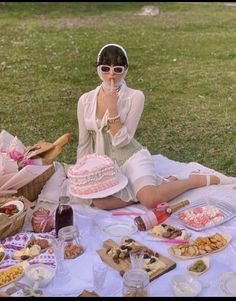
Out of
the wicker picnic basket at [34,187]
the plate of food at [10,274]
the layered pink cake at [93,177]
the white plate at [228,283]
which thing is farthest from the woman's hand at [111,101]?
the white plate at [228,283]

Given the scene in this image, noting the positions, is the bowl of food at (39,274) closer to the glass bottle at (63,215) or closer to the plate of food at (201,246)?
the glass bottle at (63,215)

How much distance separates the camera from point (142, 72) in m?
8.14

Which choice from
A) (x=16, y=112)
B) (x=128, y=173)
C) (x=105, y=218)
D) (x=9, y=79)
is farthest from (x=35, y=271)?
(x=9, y=79)

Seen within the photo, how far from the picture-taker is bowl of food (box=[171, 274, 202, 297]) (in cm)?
278

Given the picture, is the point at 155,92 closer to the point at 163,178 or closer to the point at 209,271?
the point at 163,178

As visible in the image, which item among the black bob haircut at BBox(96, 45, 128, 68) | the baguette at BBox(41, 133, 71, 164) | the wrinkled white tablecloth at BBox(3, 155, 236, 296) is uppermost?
the black bob haircut at BBox(96, 45, 128, 68)

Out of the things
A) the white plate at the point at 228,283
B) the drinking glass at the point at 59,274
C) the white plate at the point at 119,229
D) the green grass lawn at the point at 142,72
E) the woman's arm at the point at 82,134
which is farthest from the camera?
the green grass lawn at the point at 142,72

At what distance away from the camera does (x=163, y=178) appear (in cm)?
416

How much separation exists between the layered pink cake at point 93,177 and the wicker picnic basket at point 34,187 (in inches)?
11.9

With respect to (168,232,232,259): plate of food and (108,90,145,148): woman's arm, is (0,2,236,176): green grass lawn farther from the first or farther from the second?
(168,232,232,259): plate of food

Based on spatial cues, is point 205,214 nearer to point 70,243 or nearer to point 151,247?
point 151,247

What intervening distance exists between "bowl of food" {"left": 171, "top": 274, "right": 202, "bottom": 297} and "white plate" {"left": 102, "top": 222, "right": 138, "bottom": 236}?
643 millimetres

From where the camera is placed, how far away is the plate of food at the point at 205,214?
3512 millimetres

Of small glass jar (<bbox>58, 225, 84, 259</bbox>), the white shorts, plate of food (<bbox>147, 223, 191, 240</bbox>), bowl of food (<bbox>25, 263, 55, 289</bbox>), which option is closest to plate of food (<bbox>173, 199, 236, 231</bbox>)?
plate of food (<bbox>147, 223, 191, 240</bbox>)
